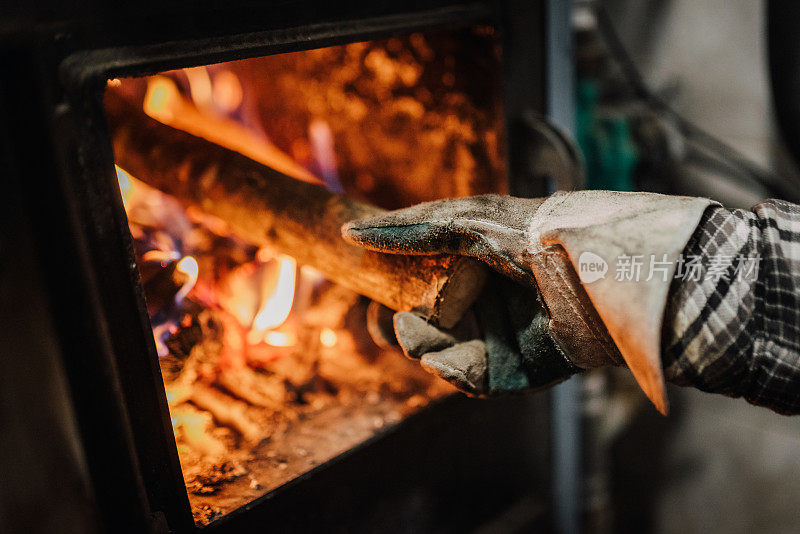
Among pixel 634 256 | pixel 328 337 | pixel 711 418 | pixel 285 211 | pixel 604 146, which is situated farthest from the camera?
pixel 711 418

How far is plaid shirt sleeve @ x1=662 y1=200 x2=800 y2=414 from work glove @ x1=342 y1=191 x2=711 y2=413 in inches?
1.5

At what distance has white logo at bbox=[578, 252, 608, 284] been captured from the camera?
50 centimetres

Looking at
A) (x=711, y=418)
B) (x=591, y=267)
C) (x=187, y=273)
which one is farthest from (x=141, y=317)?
(x=711, y=418)

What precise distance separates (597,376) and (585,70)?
0.80 m

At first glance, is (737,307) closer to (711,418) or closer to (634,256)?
(634,256)

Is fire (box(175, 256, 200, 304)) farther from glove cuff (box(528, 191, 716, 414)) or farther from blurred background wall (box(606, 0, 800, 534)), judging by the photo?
blurred background wall (box(606, 0, 800, 534))

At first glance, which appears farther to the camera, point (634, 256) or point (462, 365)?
point (462, 365)

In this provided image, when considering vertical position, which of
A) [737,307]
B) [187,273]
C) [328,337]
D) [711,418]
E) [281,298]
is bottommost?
[711,418]

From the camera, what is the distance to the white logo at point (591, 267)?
50cm

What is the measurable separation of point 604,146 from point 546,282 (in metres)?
0.88

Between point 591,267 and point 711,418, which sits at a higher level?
point 591,267

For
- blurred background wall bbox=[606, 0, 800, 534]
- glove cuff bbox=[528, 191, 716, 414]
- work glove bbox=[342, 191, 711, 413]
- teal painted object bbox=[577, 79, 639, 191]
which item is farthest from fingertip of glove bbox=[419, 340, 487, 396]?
blurred background wall bbox=[606, 0, 800, 534]

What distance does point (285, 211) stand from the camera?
0.80 metres

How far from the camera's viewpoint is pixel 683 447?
4.98ft
